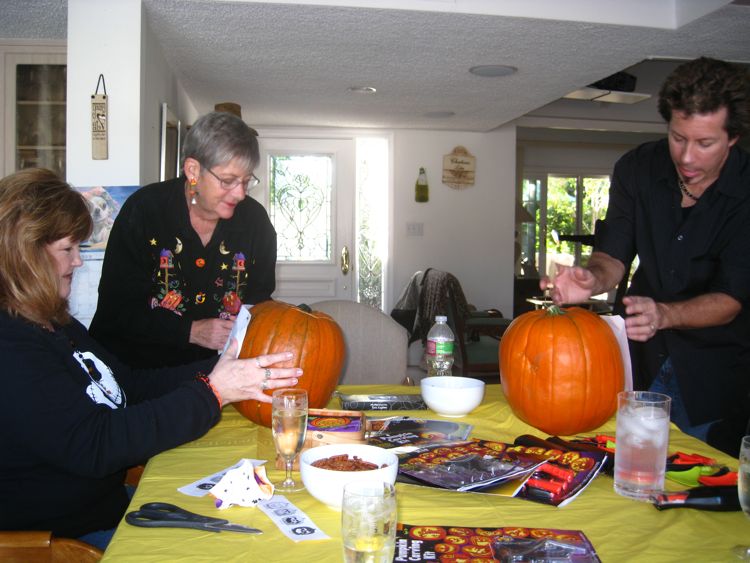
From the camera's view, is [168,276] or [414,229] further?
[414,229]

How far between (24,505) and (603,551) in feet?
3.55

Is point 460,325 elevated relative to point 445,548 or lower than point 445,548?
lower

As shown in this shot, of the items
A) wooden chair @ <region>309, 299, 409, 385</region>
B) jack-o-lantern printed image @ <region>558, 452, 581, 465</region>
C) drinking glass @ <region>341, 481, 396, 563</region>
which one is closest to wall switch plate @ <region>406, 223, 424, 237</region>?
wooden chair @ <region>309, 299, 409, 385</region>

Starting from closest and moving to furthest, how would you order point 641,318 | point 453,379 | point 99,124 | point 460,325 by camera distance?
point 641,318, point 453,379, point 99,124, point 460,325

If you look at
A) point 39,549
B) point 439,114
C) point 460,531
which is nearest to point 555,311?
point 460,531

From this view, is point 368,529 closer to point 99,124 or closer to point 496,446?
point 496,446

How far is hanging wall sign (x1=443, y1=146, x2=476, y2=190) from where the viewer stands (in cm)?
688

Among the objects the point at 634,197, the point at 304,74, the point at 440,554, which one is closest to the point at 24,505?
the point at 440,554

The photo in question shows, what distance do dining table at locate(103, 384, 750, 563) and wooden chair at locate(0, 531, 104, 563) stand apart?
0.43ft

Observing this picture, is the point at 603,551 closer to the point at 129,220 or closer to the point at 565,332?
the point at 565,332

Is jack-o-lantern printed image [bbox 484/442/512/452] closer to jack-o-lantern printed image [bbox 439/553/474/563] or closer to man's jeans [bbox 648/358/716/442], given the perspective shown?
jack-o-lantern printed image [bbox 439/553/474/563]

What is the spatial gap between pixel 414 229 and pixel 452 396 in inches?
208

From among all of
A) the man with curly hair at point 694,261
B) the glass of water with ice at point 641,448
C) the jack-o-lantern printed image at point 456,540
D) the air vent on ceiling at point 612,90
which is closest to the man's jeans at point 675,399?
the man with curly hair at point 694,261

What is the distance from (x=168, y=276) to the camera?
2080 millimetres
